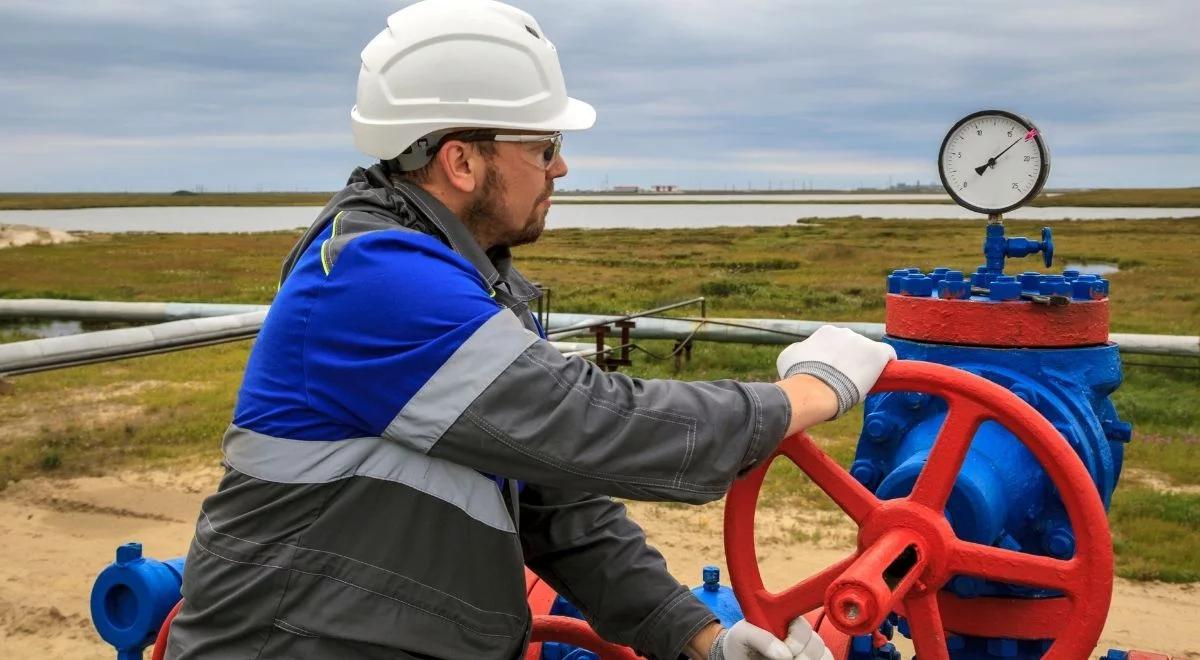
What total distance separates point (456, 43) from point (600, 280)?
1770 centimetres

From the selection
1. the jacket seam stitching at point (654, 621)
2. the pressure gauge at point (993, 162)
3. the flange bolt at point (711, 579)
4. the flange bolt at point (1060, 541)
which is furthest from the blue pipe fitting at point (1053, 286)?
the jacket seam stitching at point (654, 621)

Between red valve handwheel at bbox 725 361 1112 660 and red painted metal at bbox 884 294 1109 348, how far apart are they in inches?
20.4

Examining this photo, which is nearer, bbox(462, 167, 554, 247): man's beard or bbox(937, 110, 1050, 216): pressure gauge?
bbox(462, 167, 554, 247): man's beard

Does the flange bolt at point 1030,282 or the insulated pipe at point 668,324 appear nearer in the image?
the flange bolt at point 1030,282

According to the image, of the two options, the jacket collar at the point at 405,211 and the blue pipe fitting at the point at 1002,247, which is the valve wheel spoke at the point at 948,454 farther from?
the blue pipe fitting at the point at 1002,247

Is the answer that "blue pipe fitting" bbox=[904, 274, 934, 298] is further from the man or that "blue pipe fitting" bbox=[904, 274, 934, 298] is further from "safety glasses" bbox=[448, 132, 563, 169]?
"safety glasses" bbox=[448, 132, 563, 169]

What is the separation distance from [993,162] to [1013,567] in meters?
1.38

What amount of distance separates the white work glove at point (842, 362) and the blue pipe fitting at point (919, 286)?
27.9 inches

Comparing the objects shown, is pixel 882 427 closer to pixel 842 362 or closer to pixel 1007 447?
pixel 1007 447

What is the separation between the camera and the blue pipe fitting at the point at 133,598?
7.76ft

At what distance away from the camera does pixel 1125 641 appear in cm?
402

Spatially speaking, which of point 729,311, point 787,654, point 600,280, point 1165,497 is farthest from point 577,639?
point 600,280

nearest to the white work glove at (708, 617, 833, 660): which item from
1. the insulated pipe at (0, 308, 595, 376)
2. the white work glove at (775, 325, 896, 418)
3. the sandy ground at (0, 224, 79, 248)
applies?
the white work glove at (775, 325, 896, 418)

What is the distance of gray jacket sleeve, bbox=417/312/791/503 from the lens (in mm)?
1504
